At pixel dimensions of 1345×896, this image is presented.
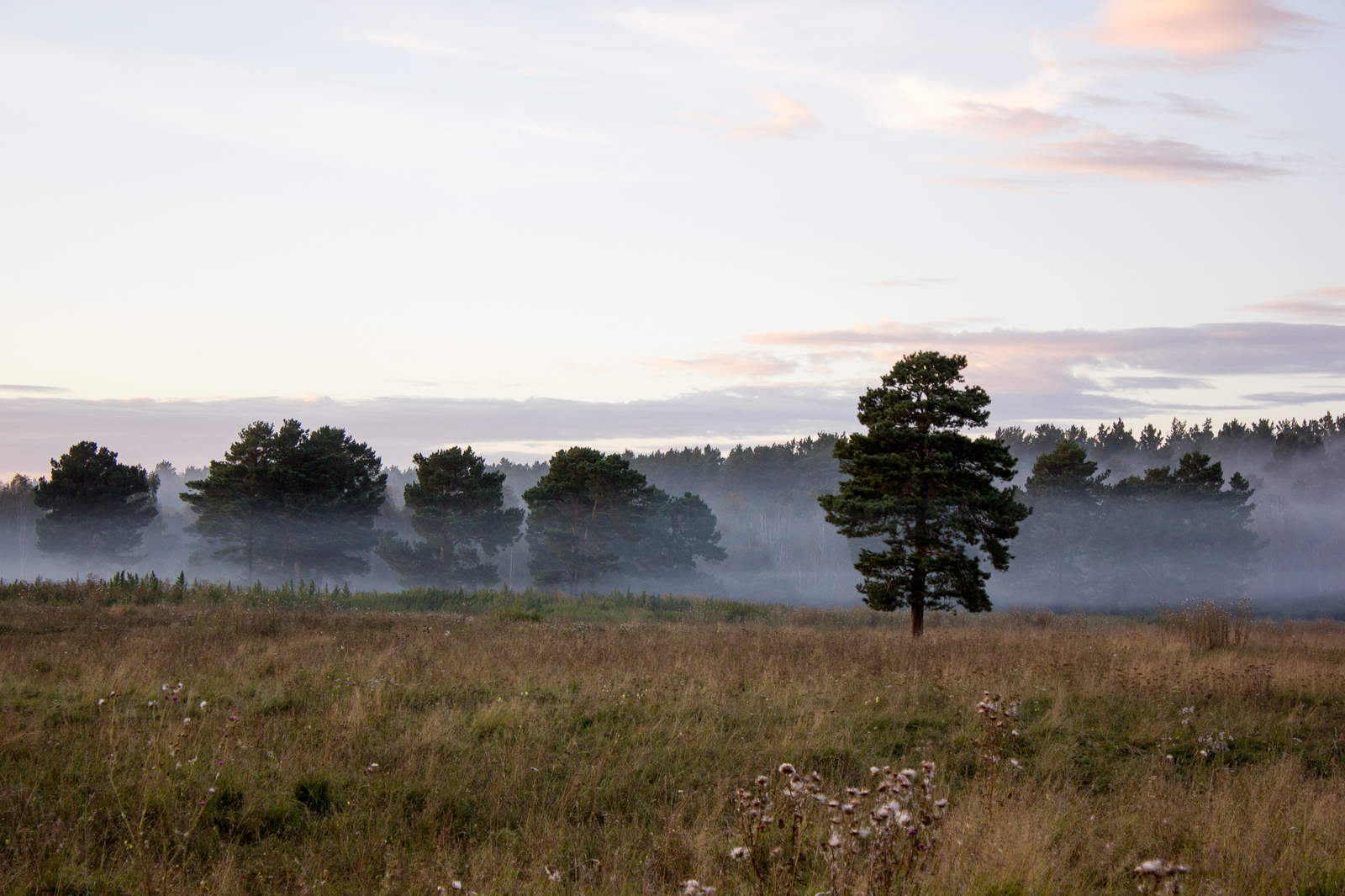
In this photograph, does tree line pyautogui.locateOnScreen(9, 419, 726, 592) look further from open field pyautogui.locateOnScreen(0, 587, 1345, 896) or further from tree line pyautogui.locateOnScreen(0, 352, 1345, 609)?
open field pyautogui.locateOnScreen(0, 587, 1345, 896)

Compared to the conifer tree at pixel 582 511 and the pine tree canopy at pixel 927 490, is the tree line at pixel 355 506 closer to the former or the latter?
the conifer tree at pixel 582 511

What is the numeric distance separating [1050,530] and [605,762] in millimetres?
58245

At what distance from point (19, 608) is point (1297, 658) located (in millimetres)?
24893

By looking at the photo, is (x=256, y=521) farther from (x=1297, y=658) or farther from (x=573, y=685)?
(x=1297, y=658)

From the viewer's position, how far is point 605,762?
257 inches

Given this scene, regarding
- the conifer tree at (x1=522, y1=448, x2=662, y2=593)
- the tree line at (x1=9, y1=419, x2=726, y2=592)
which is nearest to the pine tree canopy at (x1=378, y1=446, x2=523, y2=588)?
the tree line at (x1=9, y1=419, x2=726, y2=592)

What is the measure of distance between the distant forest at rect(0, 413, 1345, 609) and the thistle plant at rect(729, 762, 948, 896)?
44585 mm

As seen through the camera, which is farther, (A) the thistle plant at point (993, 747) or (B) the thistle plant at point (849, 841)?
(A) the thistle plant at point (993, 747)

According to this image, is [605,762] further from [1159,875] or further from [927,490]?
[927,490]

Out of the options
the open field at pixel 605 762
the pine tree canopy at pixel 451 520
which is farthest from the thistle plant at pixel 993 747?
the pine tree canopy at pixel 451 520

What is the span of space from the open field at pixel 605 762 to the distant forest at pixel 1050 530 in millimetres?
38621

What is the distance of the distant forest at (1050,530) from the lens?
168ft

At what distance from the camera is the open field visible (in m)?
4.51

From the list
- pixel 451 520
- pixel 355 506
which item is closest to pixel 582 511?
pixel 451 520
